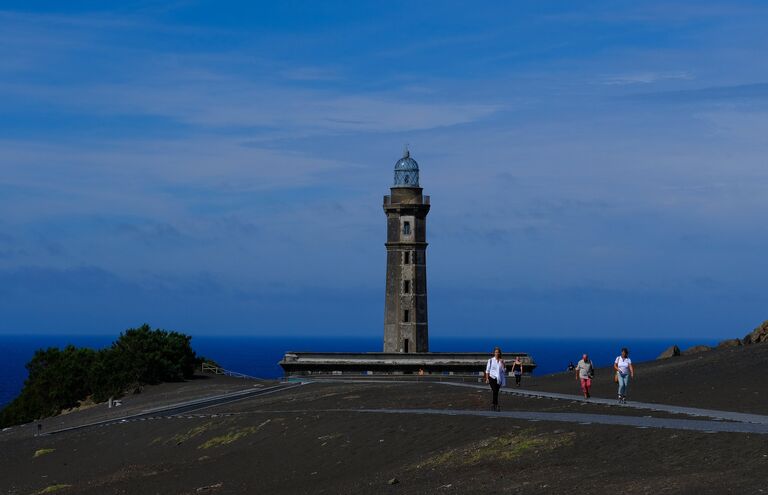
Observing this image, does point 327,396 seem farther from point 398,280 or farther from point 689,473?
point 689,473

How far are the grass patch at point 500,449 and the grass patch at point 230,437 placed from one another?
1034 cm

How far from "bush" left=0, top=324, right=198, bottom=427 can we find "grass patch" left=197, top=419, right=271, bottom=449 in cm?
2860

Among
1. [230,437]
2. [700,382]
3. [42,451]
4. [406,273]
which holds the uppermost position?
[406,273]

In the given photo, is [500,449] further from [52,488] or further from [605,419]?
[52,488]

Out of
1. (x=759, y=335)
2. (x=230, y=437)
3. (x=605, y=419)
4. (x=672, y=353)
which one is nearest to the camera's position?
(x=605, y=419)

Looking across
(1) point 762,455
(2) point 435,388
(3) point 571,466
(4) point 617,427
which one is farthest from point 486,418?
(2) point 435,388

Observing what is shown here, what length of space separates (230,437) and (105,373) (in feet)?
107

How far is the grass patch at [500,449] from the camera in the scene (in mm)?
25273

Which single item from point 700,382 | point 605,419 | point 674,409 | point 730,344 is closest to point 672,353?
point 730,344

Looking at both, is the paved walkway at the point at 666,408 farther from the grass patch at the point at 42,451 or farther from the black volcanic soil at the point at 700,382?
the grass patch at the point at 42,451

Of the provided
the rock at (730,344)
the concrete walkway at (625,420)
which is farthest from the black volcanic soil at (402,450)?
the rock at (730,344)

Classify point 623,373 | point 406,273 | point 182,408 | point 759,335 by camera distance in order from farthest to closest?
point 406,273
point 759,335
point 182,408
point 623,373

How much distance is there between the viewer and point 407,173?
2808 inches

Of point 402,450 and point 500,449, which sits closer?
point 500,449
